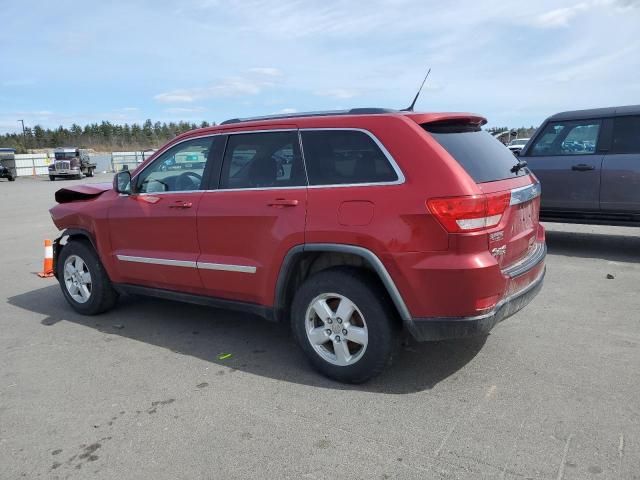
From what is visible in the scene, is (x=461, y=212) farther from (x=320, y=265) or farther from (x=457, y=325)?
(x=320, y=265)

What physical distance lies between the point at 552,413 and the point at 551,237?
634 cm

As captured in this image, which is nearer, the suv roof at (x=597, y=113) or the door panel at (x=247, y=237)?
the door panel at (x=247, y=237)

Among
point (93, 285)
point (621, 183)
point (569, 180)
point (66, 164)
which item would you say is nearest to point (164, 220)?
point (93, 285)

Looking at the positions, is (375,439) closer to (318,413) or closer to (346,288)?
(318,413)

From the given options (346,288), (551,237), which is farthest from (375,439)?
(551,237)

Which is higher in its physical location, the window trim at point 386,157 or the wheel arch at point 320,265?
the window trim at point 386,157

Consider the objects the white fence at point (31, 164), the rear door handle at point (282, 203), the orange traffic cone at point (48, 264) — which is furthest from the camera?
the white fence at point (31, 164)

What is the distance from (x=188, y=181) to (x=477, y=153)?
2.38 metres

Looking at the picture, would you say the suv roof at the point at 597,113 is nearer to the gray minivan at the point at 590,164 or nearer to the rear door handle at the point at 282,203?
the gray minivan at the point at 590,164

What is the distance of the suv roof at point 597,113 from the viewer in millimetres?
7261

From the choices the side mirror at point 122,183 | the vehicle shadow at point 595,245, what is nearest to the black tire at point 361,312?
the side mirror at point 122,183

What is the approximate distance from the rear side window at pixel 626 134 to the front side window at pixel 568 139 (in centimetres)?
24

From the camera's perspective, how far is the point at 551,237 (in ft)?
29.3

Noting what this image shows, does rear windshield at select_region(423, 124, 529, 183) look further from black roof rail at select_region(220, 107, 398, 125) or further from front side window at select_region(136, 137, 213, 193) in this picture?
front side window at select_region(136, 137, 213, 193)
